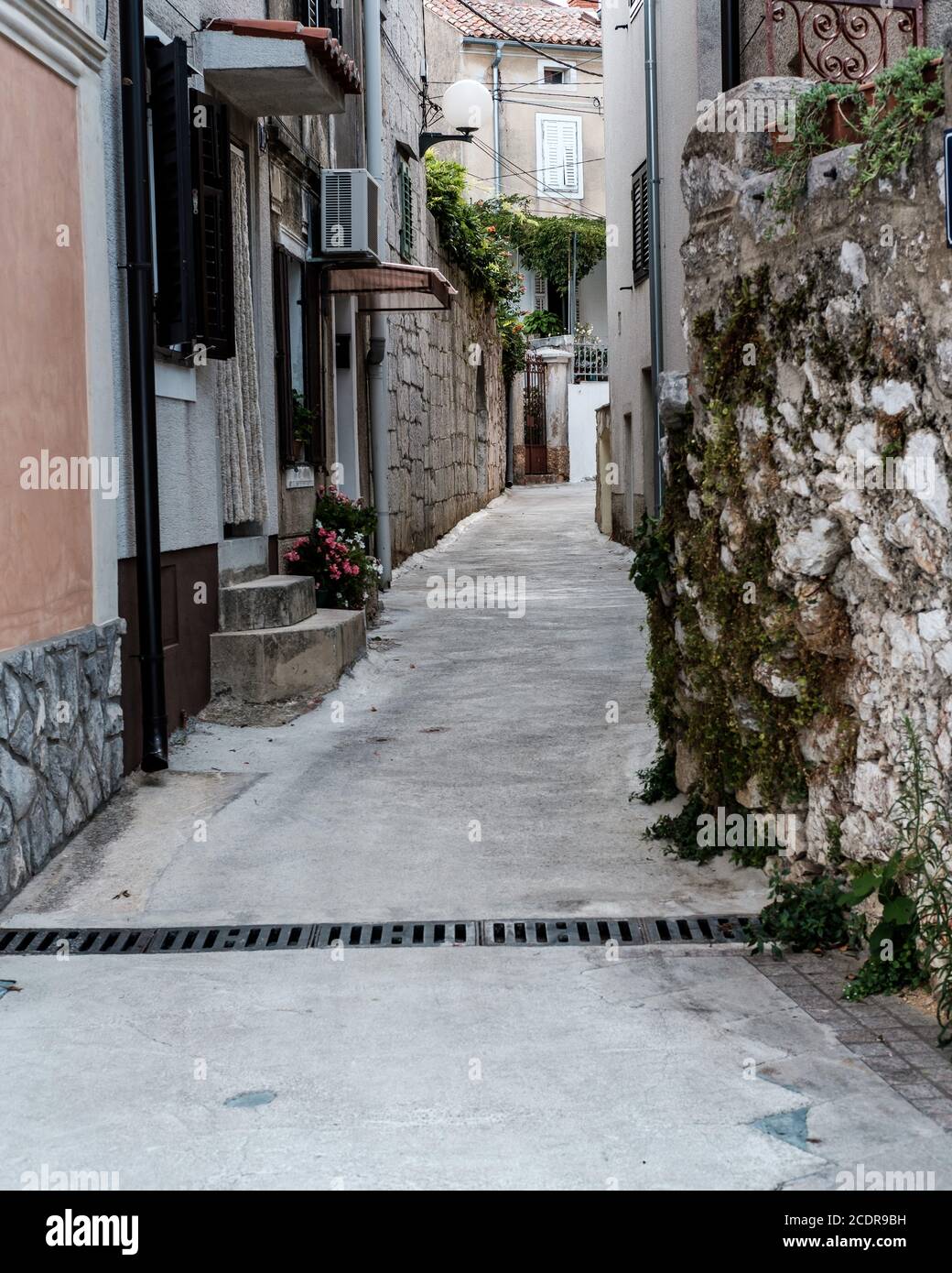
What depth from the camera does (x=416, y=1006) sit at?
4266mm

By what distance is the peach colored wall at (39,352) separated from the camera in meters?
5.32

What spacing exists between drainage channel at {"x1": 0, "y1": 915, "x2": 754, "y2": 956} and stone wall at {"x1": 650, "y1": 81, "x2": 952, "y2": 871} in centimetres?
49

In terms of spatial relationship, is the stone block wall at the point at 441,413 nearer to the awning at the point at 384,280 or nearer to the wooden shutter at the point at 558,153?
the awning at the point at 384,280

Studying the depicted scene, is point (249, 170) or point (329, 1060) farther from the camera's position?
point (249, 170)

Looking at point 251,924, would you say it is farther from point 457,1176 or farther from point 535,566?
point 535,566

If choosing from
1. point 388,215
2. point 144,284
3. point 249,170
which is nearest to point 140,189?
point 144,284

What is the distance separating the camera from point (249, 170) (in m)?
9.32

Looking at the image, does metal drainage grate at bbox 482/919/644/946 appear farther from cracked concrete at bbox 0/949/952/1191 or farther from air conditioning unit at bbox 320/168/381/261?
air conditioning unit at bbox 320/168/381/261

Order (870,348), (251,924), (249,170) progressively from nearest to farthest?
(870,348)
(251,924)
(249,170)

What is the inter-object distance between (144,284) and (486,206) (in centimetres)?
2778

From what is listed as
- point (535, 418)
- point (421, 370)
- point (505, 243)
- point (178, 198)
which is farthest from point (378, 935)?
point (505, 243)

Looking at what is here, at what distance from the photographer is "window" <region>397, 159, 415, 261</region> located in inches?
641

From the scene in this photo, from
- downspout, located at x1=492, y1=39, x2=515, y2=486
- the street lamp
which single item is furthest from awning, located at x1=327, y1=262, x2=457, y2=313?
downspout, located at x1=492, y1=39, x2=515, y2=486

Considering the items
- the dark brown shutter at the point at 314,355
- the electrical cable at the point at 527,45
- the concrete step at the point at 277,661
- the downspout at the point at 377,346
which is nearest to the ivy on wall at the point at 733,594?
the concrete step at the point at 277,661
